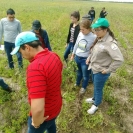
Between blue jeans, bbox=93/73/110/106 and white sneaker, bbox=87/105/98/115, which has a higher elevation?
blue jeans, bbox=93/73/110/106

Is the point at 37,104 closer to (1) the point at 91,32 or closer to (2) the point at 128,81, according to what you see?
(1) the point at 91,32

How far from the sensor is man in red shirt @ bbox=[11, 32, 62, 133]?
1.78 metres

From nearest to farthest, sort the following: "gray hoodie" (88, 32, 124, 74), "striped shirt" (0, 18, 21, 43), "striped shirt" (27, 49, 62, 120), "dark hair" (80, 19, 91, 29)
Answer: "striped shirt" (27, 49, 62, 120) → "gray hoodie" (88, 32, 124, 74) → "dark hair" (80, 19, 91, 29) → "striped shirt" (0, 18, 21, 43)

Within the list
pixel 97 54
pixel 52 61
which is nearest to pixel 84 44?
pixel 97 54

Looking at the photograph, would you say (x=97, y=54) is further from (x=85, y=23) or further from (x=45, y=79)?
(x=45, y=79)

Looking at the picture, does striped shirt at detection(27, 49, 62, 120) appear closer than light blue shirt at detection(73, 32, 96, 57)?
Yes

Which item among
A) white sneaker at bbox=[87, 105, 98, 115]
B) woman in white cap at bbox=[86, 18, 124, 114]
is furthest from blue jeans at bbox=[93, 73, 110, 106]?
white sneaker at bbox=[87, 105, 98, 115]

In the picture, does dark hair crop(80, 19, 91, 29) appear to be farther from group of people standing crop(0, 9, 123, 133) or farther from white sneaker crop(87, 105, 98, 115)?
white sneaker crop(87, 105, 98, 115)

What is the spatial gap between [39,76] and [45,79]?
0.25ft

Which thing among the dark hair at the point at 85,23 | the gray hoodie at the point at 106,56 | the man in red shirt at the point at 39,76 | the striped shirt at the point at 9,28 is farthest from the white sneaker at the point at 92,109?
the striped shirt at the point at 9,28

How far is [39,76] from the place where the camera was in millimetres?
1773

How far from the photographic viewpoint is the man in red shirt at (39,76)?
1.78 metres

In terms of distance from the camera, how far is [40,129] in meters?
2.25

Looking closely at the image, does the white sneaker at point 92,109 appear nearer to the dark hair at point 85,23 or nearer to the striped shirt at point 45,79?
the dark hair at point 85,23
